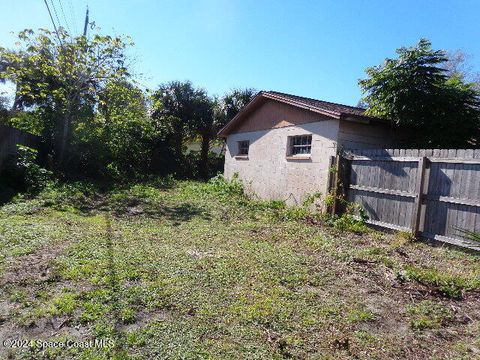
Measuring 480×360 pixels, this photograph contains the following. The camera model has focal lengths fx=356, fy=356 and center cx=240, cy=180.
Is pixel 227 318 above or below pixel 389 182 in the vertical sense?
below

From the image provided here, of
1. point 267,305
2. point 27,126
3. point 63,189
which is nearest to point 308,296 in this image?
point 267,305

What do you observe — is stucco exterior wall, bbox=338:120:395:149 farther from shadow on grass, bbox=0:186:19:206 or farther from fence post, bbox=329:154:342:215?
shadow on grass, bbox=0:186:19:206

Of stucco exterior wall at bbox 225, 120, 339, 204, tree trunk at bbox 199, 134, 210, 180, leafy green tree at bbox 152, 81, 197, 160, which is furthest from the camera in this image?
tree trunk at bbox 199, 134, 210, 180

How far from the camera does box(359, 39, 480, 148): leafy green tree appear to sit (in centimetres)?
869

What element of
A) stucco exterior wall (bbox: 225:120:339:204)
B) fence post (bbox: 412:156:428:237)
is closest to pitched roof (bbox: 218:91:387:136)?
stucco exterior wall (bbox: 225:120:339:204)

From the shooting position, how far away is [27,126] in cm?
1409

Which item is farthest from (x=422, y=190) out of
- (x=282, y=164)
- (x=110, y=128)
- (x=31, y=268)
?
(x=110, y=128)

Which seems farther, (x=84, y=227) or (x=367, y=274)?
(x=84, y=227)

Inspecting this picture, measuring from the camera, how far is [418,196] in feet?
22.6

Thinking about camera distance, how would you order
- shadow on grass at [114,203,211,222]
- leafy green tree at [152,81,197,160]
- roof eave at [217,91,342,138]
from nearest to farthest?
shadow on grass at [114,203,211,222]
roof eave at [217,91,342,138]
leafy green tree at [152,81,197,160]

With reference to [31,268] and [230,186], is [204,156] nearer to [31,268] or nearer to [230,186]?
[230,186]

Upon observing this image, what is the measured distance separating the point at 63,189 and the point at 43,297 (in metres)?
7.83

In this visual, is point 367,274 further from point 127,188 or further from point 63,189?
point 127,188

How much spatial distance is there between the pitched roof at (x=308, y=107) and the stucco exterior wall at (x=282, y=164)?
0.35 m
